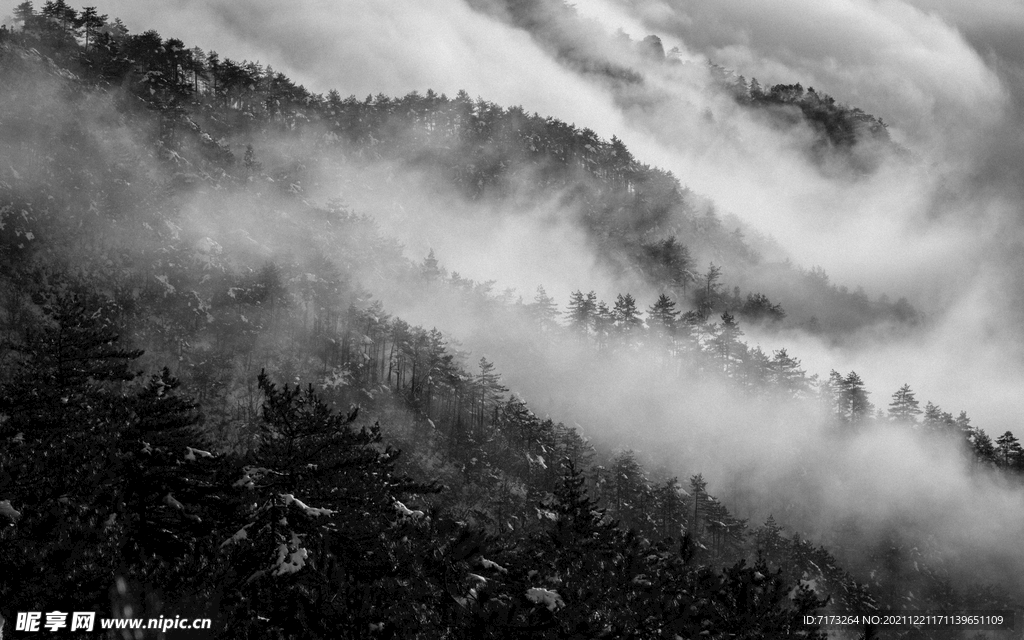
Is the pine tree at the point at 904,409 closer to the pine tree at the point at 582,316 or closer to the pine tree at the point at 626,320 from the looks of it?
the pine tree at the point at 626,320

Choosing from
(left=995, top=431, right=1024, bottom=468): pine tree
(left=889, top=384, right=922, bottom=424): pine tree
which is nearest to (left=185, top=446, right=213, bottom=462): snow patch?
(left=889, top=384, right=922, bottom=424): pine tree

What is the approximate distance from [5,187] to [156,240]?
1863 cm

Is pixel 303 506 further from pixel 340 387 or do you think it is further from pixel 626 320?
pixel 626 320

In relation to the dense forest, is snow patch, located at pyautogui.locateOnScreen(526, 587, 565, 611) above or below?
below

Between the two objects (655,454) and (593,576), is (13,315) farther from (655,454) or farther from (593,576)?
(655,454)

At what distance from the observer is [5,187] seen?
86.4m

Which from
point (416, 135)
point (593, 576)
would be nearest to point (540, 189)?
point (416, 135)

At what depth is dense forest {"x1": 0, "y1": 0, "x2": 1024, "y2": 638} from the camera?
16.9 m

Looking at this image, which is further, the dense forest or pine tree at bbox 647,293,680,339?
pine tree at bbox 647,293,680,339

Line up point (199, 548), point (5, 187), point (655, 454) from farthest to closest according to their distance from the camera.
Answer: point (655, 454) → point (5, 187) → point (199, 548)

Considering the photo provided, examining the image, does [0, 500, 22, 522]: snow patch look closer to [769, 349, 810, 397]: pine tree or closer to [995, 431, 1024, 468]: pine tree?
[769, 349, 810, 397]: pine tree

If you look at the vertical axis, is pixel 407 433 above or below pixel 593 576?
above

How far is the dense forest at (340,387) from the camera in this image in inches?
666

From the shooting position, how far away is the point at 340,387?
301ft
